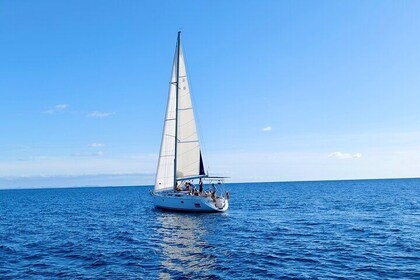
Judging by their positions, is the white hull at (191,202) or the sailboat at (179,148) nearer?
the white hull at (191,202)

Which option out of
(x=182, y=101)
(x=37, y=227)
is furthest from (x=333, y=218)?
(x=37, y=227)

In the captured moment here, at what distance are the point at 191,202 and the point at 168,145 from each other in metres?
9.41

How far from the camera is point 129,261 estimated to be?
77.8ft

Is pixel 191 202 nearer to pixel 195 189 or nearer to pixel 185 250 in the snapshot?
pixel 195 189

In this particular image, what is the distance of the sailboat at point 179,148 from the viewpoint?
49281 mm

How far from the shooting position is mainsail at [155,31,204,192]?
49.5 metres

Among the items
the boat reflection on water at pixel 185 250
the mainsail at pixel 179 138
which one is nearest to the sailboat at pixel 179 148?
the mainsail at pixel 179 138

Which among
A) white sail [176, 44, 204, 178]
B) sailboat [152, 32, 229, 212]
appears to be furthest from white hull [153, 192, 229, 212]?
white sail [176, 44, 204, 178]

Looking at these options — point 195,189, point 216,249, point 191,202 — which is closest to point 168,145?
point 195,189

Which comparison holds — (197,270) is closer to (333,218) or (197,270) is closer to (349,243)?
(349,243)

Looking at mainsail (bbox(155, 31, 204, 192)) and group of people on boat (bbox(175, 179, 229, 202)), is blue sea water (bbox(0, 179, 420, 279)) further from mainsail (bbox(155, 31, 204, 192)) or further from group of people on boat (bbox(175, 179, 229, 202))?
mainsail (bbox(155, 31, 204, 192))

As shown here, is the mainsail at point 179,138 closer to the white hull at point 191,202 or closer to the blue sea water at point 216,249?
the white hull at point 191,202

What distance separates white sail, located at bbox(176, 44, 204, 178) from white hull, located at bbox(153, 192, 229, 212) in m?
3.67

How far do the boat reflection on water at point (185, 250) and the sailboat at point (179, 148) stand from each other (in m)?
6.84
